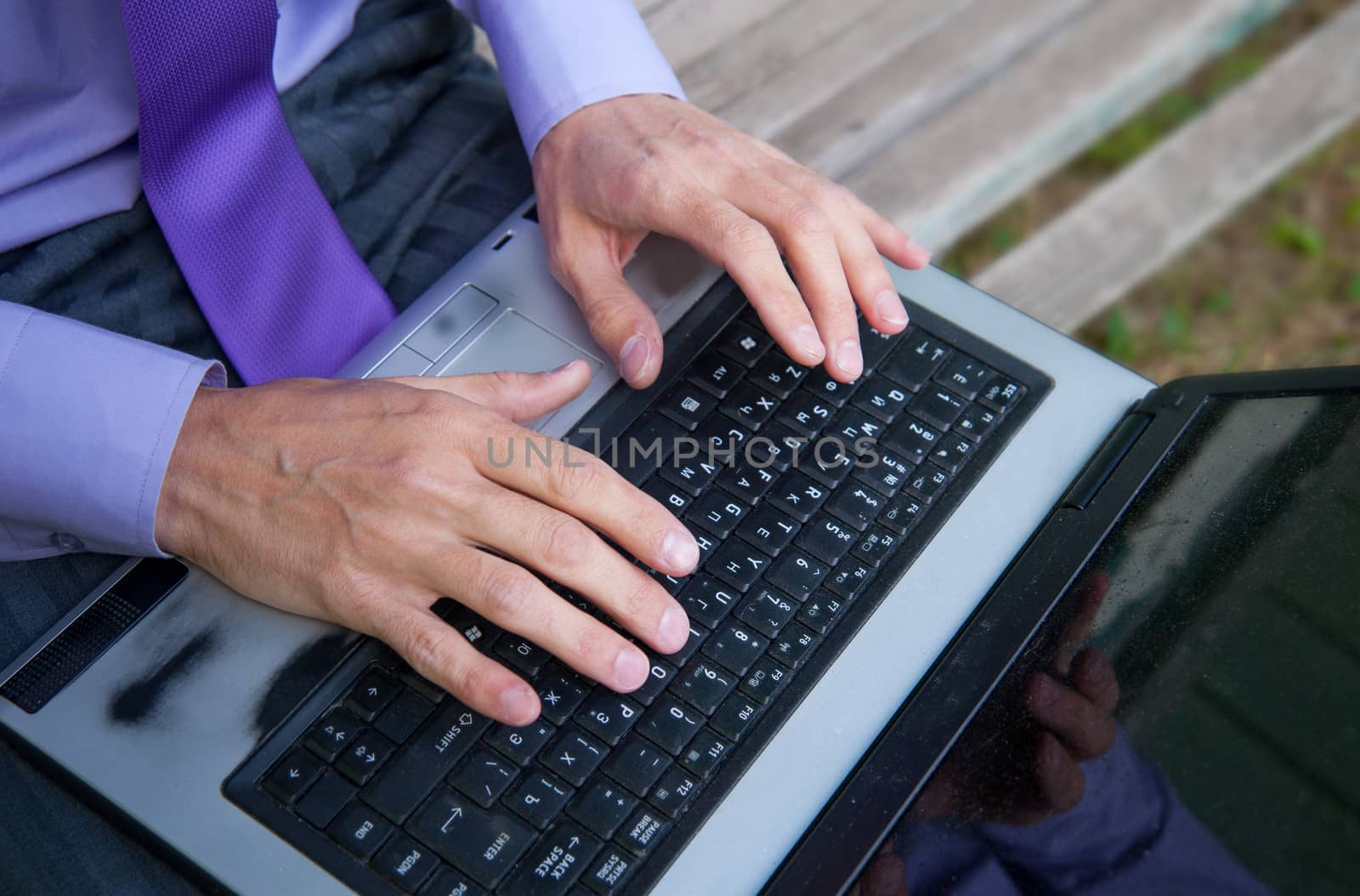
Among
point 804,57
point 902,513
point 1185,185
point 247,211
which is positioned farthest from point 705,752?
point 1185,185

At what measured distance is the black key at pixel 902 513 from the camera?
809 millimetres

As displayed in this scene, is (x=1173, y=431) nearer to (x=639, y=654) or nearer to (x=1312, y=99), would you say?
(x=639, y=654)

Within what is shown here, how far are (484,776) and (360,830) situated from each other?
0.08 meters

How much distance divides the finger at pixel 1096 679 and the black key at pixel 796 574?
0.18 meters

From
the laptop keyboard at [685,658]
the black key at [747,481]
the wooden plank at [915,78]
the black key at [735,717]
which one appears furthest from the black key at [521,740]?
the wooden plank at [915,78]

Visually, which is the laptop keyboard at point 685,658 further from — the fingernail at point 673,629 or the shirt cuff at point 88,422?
the shirt cuff at point 88,422

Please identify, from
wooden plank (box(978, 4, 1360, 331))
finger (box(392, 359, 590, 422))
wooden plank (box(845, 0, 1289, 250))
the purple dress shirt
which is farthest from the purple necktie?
wooden plank (box(978, 4, 1360, 331))

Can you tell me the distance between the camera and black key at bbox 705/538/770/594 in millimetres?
780

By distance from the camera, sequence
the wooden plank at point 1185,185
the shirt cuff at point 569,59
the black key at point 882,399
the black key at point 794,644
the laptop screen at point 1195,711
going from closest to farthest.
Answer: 1. the laptop screen at point 1195,711
2. the black key at point 794,644
3. the black key at point 882,399
4. the shirt cuff at point 569,59
5. the wooden plank at point 1185,185

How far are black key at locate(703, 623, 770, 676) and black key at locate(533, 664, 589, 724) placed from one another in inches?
3.5

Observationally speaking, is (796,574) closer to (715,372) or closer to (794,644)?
(794,644)

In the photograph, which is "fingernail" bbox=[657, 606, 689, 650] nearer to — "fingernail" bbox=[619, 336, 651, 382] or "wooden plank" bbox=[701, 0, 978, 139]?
"fingernail" bbox=[619, 336, 651, 382]

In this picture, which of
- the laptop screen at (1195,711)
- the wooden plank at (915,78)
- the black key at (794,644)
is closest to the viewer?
the laptop screen at (1195,711)

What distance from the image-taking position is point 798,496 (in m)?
0.81
